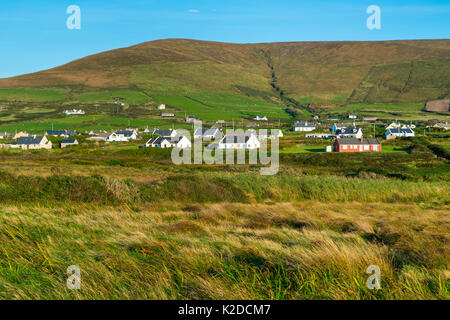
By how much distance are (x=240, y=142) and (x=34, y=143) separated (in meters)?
57.5

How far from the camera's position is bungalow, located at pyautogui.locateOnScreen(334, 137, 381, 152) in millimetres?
81250

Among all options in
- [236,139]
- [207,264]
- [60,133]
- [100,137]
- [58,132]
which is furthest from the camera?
[60,133]

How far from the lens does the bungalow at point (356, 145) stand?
81.2 meters

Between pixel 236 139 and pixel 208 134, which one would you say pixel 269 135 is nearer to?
pixel 208 134

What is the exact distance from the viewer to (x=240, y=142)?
8600cm

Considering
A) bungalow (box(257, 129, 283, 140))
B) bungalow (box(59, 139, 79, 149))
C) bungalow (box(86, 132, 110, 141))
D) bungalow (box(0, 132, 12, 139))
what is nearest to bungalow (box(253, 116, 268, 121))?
bungalow (box(257, 129, 283, 140))

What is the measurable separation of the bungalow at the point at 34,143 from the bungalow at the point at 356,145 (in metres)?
76.1

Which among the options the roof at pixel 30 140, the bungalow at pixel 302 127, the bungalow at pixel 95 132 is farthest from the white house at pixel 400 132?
the roof at pixel 30 140

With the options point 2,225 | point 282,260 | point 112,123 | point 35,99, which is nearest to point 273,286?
point 282,260

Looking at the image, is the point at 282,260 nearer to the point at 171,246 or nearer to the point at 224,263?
the point at 224,263

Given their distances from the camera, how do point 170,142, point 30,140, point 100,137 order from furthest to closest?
point 100,137 → point 30,140 → point 170,142

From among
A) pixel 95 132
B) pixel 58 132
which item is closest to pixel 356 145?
pixel 95 132

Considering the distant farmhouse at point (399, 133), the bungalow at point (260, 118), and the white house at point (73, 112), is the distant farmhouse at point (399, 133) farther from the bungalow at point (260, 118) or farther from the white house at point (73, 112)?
the white house at point (73, 112)

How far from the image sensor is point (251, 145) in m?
85.7
